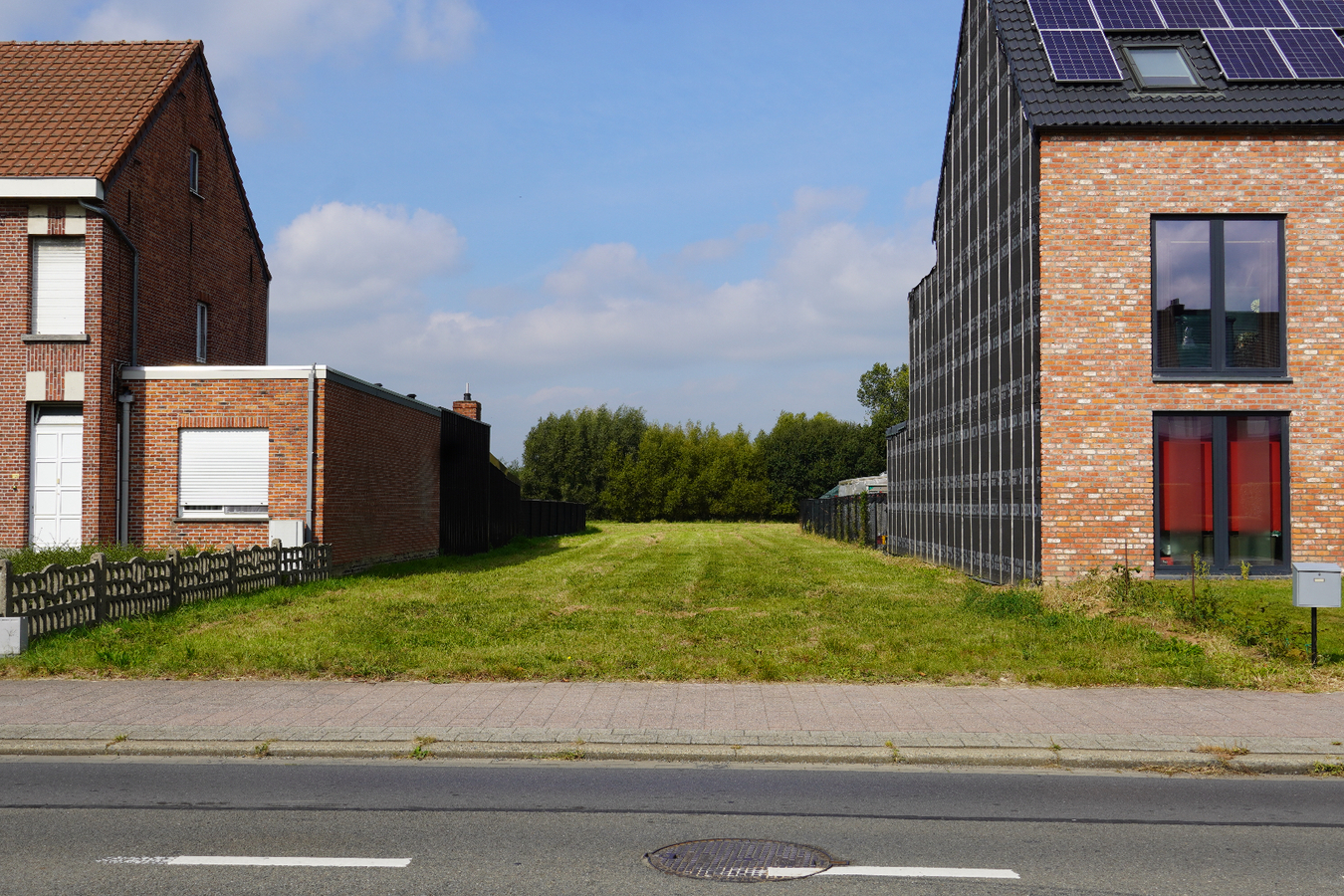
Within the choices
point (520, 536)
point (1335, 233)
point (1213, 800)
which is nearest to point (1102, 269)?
point (1335, 233)

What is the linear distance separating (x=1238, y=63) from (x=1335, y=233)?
10.6 feet

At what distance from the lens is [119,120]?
21531 millimetres

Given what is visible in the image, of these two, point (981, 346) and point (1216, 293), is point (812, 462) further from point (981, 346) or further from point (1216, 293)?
point (1216, 293)

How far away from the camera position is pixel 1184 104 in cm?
1697

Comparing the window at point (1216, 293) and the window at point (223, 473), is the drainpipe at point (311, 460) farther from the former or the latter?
the window at point (1216, 293)

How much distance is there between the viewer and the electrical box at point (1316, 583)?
10.2 m

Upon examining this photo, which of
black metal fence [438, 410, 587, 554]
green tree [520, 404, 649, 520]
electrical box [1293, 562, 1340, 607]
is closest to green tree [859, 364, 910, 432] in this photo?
green tree [520, 404, 649, 520]

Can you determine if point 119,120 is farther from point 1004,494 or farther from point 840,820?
point 840,820

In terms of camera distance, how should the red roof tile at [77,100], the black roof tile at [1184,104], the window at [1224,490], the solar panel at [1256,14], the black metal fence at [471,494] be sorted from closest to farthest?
the black roof tile at [1184,104] < the window at [1224,490] < the solar panel at [1256,14] < the red roof tile at [77,100] < the black metal fence at [471,494]

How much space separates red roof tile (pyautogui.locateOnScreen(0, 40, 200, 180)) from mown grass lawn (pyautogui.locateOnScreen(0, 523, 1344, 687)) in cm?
990

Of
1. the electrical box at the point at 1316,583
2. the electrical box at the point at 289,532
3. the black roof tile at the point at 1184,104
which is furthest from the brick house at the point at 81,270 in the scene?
the electrical box at the point at 1316,583

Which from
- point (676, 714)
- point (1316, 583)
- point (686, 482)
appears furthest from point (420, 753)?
point (686, 482)

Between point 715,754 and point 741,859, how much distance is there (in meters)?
2.18

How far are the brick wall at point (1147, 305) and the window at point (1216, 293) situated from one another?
0.83ft
